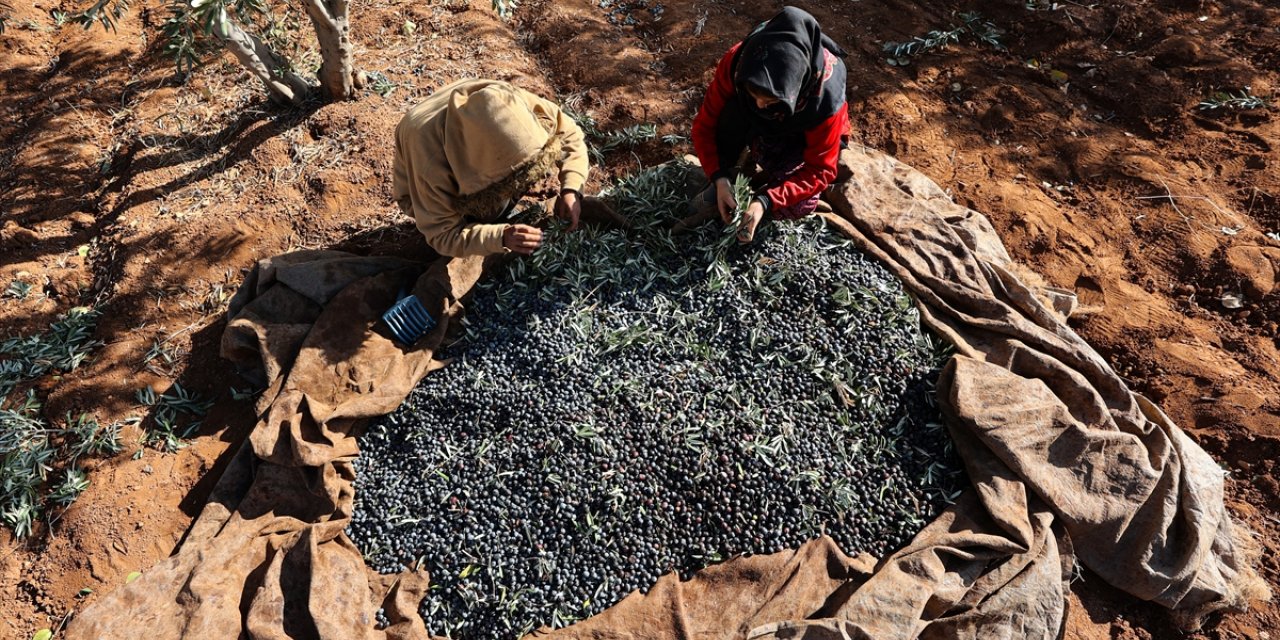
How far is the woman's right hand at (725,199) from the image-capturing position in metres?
3.56

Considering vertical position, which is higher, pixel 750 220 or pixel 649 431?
pixel 750 220

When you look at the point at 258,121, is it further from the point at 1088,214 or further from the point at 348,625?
the point at 1088,214

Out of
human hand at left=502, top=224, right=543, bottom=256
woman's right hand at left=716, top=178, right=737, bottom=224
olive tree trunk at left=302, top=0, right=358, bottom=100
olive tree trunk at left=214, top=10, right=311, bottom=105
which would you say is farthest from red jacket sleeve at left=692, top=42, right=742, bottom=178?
olive tree trunk at left=214, top=10, right=311, bottom=105

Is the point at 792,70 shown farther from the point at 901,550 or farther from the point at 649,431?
the point at 901,550

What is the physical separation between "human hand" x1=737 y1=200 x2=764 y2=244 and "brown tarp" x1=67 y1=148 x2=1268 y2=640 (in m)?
0.89

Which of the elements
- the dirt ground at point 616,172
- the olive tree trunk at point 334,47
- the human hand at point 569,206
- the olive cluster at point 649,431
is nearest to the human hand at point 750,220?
the olive cluster at point 649,431

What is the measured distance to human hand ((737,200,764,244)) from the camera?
3445 millimetres

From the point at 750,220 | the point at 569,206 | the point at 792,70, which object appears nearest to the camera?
the point at 792,70

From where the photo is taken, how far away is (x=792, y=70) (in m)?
2.86

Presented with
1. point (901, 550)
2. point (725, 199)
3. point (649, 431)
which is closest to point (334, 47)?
point (725, 199)

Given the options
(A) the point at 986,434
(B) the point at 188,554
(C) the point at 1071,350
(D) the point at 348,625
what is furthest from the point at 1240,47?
(B) the point at 188,554

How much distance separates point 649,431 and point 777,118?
5.24 feet

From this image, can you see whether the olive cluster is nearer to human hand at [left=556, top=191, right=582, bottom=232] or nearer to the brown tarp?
the brown tarp

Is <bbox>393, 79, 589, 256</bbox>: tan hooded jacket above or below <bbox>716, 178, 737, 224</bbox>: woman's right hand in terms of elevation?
above
